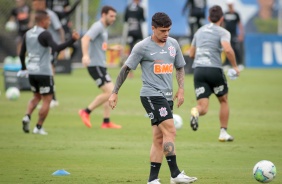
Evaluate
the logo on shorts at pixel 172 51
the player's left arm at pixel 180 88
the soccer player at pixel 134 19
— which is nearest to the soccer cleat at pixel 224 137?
the player's left arm at pixel 180 88

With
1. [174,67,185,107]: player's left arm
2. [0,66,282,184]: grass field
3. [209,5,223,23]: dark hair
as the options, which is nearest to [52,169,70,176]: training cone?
[0,66,282,184]: grass field

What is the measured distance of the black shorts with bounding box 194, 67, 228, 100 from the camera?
14.4 metres

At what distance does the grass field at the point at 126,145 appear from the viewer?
10906 mm

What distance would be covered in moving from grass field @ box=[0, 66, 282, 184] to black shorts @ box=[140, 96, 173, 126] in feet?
2.93

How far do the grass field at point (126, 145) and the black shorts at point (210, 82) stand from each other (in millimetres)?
901

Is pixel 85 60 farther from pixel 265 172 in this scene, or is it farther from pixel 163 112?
pixel 265 172

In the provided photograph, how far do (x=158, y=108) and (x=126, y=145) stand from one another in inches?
155

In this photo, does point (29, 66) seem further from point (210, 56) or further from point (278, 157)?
point (278, 157)

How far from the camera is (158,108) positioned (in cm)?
1006

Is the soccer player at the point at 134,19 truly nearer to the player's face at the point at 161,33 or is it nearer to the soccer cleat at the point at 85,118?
the soccer cleat at the point at 85,118

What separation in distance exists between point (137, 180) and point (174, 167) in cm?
80

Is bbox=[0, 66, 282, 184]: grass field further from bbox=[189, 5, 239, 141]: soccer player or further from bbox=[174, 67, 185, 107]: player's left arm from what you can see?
bbox=[174, 67, 185, 107]: player's left arm

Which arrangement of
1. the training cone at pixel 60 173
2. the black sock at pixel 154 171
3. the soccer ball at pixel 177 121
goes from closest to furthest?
the black sock at pixel 154 171 < the training cone at pixel 60 173 < the soccer ball at pixel 177 121

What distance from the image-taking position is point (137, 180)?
34.3 ft
